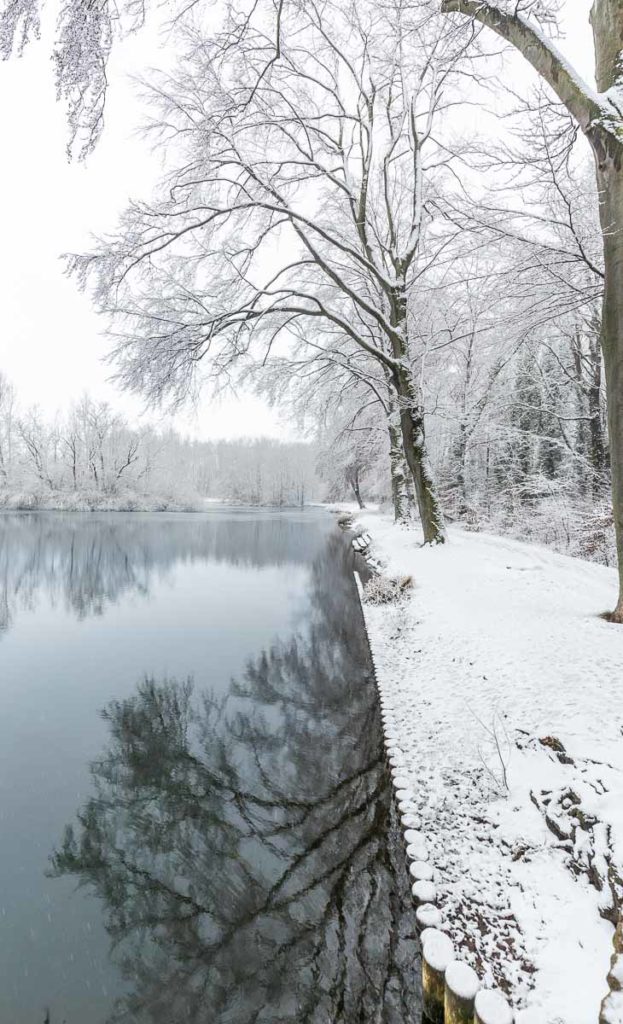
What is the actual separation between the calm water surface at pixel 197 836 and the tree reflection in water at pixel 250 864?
1 centimetres

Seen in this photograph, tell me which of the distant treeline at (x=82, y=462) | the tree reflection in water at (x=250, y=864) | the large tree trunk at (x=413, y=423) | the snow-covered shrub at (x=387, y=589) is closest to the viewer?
the tree reflection in water at (x=250, y=864)

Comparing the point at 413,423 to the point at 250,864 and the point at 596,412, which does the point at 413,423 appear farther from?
the point at 250,864

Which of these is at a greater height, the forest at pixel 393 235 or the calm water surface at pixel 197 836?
the forest at pixel 393 235

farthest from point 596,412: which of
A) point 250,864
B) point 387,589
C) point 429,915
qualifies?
point 250,864

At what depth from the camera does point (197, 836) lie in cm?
351

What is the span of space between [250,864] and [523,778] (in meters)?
1.97

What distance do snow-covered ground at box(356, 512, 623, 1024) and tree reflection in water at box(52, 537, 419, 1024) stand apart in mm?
405

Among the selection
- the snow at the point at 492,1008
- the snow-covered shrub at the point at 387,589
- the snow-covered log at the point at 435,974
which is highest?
the snow-covered shrub at the point at 387,589

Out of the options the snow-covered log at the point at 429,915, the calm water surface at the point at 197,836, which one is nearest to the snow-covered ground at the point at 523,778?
the snow-covered log at the point at 429,915

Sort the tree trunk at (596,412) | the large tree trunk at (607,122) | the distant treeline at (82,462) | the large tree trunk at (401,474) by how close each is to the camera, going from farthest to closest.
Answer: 1. the distant treeline at (82,462)
2. the large tree trunk at (401,474)
3. the tree trunk at (596,412)
4. the large tree trunk at (607,122)

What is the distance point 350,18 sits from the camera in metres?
9.19

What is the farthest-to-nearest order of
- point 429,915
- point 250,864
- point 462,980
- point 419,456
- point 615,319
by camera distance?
point 419,456
point 615,319
point 250,864
point 429,915
point 462,980

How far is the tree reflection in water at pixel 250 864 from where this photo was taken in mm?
2379

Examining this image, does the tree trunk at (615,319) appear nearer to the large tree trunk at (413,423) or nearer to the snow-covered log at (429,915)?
the snow-covered log at (429,915)
